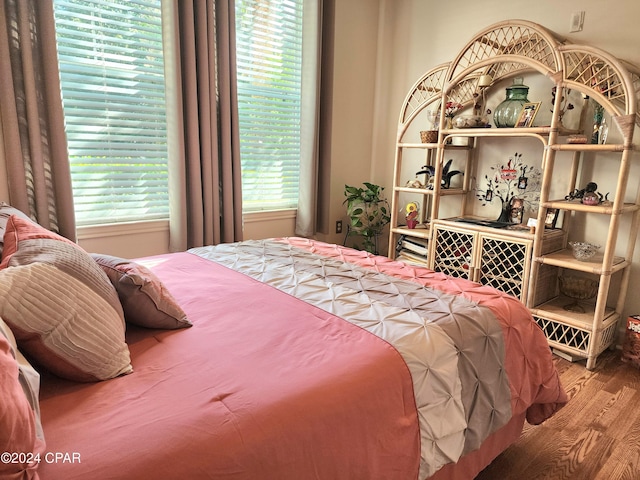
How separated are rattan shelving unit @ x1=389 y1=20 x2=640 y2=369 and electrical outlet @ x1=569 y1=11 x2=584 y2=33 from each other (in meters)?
0.11

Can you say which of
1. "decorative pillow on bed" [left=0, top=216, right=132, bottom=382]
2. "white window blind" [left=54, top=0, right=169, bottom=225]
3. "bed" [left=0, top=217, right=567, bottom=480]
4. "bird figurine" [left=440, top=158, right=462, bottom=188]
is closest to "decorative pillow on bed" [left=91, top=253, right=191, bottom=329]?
"bed" [left=0, top=217, right=567, bottom=480]

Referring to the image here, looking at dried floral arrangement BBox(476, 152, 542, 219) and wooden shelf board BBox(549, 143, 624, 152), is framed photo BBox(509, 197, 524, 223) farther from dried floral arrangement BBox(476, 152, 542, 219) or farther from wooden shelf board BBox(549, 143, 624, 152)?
wooden shelf board BBox(549, 143, 624, 152)

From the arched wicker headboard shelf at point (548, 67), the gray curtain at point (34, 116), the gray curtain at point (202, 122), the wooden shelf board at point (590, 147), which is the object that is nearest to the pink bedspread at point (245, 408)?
the gray curtain at point (34, 116)

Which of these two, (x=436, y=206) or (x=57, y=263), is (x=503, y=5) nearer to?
(x=436, y=206)

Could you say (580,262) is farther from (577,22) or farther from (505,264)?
(577,22)

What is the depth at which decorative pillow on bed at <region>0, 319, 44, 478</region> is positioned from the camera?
2.00 ft

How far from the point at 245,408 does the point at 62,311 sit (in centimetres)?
45

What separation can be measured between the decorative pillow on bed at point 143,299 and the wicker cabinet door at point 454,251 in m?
2.12

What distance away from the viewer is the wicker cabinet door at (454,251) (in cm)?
286

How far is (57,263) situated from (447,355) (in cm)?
104

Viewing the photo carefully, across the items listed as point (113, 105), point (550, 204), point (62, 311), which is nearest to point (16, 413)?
point (62, 311)

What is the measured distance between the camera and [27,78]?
213 centimetres

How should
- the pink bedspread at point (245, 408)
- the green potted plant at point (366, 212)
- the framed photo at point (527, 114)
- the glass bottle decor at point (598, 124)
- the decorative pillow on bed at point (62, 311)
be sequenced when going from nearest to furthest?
1. the pink bedspread at point (245, 408)
2. the decorative pillow on bed at point (62, 311)
3. the glass bottle decor at point (598, 124)
4. the framed photo at point (527, 114)
5. the green potted plant at point (366, 212)

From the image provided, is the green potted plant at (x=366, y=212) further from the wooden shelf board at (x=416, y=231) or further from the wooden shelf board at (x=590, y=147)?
the wooden shelf board at (x=590, y=147)
